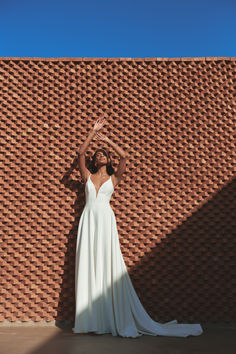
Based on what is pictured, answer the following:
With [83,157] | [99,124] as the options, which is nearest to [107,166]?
[83,157]

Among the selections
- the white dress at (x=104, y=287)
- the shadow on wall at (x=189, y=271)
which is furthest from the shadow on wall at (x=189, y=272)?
the white dress at (x=104, y=287)

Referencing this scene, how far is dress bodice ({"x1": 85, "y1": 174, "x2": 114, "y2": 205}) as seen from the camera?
9.14 ft

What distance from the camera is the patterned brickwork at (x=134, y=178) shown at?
291cm

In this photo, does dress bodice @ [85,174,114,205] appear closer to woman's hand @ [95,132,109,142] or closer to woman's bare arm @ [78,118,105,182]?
woman's bare arm @ [78,118,105,182]

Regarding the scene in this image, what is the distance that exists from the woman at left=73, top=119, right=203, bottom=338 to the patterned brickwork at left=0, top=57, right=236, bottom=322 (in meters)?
Result: 0.23

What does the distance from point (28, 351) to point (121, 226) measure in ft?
4.34

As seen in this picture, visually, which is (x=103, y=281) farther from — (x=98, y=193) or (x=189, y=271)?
(x=189, y=271)

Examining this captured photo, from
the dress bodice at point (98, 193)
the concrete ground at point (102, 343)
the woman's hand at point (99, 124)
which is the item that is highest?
the woman's hand at point (99, 124)

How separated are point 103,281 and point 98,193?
785 millimetres

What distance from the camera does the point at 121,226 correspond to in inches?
118

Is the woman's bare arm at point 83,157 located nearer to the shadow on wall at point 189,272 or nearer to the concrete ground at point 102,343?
the shadow on wall at point 189,272

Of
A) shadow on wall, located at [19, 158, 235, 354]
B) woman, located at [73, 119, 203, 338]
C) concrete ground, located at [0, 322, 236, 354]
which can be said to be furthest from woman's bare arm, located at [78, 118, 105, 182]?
concrete ground, located at [0, 322, 236, 354]

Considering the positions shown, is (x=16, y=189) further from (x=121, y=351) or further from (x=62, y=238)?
(x=121, y=351)

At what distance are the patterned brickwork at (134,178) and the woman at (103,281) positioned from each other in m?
0.23
